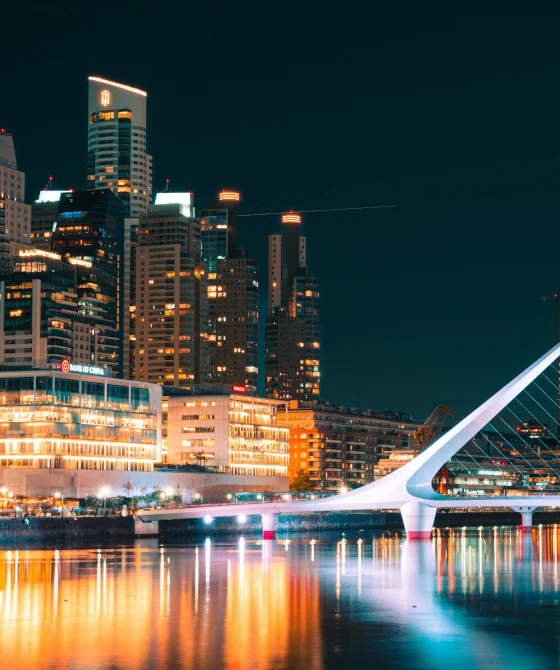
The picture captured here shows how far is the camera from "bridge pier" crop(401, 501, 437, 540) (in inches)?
2867

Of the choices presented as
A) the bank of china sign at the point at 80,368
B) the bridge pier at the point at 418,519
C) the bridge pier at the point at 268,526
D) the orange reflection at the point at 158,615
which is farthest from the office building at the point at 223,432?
the orange reflection at the point at 158,615

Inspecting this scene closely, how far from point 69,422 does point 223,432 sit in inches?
1146

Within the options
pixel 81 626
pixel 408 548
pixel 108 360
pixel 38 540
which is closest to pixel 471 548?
pixel 408 548

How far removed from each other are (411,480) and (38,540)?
2415 centimetres

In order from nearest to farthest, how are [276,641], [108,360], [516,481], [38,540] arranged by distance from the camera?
1. [276,641]
2. [38,540]
3. [516,481]
4. [108,360]

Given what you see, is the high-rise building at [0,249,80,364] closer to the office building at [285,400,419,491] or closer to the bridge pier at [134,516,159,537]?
the office building at [285,400,419,491]

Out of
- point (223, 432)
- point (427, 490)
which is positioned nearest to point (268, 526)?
point (427, 490)

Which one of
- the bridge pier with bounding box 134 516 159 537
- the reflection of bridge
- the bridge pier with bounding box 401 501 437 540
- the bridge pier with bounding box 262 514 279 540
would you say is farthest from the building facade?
the bridge pier with bounding box 401 501 437 540

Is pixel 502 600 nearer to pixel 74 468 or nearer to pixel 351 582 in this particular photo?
pixel 351 582

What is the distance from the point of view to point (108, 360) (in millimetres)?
196750

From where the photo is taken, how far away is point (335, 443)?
602ft

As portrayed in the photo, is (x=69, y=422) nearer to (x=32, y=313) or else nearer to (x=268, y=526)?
(x=268, y=526)

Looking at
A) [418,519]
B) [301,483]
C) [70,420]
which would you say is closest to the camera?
[418,519]

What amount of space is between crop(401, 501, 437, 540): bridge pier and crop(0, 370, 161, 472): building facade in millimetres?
46401
